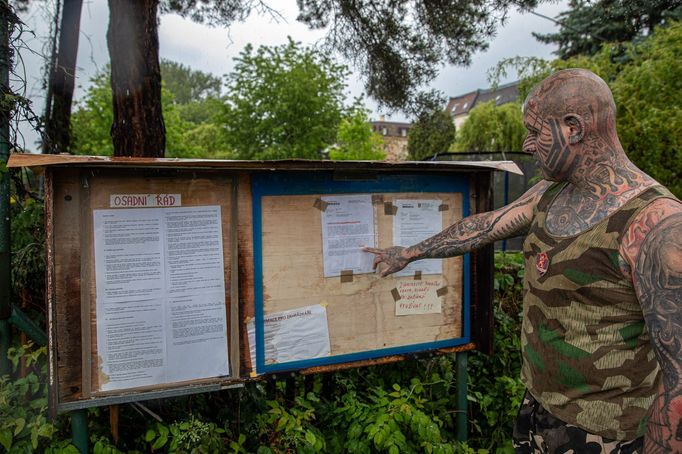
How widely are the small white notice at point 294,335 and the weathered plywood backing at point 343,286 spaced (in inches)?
1.6

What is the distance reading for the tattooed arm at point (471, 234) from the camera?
225 centimetres

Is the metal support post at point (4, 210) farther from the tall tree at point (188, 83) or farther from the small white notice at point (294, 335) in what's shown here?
the tall tree at point (188, 83)

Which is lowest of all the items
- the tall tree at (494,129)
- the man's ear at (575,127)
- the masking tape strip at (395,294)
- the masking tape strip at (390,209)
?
the masking tape strip at (395,294)

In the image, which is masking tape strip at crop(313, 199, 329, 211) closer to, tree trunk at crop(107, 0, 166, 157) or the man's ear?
the man's ear

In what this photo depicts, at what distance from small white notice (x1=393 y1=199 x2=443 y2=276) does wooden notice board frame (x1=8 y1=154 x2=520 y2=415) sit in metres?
0.06

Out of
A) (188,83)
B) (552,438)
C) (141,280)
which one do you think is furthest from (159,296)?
(188,83)

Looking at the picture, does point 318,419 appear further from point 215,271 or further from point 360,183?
point 360,183

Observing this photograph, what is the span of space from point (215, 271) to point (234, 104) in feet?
57.0

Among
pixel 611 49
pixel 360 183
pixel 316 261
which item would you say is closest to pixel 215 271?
pixel 316 261

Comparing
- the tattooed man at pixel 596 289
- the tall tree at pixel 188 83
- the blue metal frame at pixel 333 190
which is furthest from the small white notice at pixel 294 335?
the tall tree at pixel 188 83

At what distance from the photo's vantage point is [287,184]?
2500mm

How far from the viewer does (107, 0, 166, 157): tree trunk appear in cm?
351

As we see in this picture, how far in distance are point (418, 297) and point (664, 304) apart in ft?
5.05

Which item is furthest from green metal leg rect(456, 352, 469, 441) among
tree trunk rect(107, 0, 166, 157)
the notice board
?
tree trunk rect(107, 0, 166, 157)
